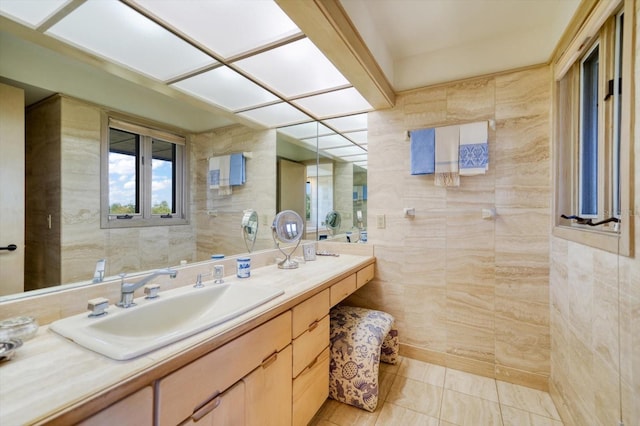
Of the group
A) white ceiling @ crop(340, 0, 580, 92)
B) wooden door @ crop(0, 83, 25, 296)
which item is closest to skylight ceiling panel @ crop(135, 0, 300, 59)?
white ceiling @ crop(340, 0, 580, 92)

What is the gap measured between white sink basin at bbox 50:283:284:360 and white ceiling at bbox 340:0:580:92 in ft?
4.96

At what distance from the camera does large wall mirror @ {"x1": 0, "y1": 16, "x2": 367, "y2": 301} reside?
3.22 feet

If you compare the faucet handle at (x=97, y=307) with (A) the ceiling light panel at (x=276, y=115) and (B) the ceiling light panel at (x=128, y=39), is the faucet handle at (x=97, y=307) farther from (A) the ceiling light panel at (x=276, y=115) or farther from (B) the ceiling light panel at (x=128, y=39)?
(A) the ceiling light panel at (x=276, y=115)

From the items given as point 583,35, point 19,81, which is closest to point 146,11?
point 19,81

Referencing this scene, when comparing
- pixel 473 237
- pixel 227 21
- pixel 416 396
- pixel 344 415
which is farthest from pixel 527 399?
pixel 227 21

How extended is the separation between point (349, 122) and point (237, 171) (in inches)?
47.0

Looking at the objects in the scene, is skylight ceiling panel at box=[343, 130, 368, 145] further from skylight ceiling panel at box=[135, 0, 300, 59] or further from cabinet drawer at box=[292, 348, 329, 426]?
cabinet drawer at box=[292, 348, 329, 426]

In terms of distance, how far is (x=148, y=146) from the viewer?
1.33m

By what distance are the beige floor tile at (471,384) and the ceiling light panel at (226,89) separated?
243cm

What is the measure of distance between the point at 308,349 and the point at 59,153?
1.39 metres

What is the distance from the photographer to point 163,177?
1.41 m

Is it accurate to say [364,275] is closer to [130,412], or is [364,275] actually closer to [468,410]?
[468,410]

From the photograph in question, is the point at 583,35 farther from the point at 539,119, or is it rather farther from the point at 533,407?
the point at 533,407

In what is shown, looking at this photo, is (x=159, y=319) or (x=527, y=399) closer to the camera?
(x=159, y=319)
